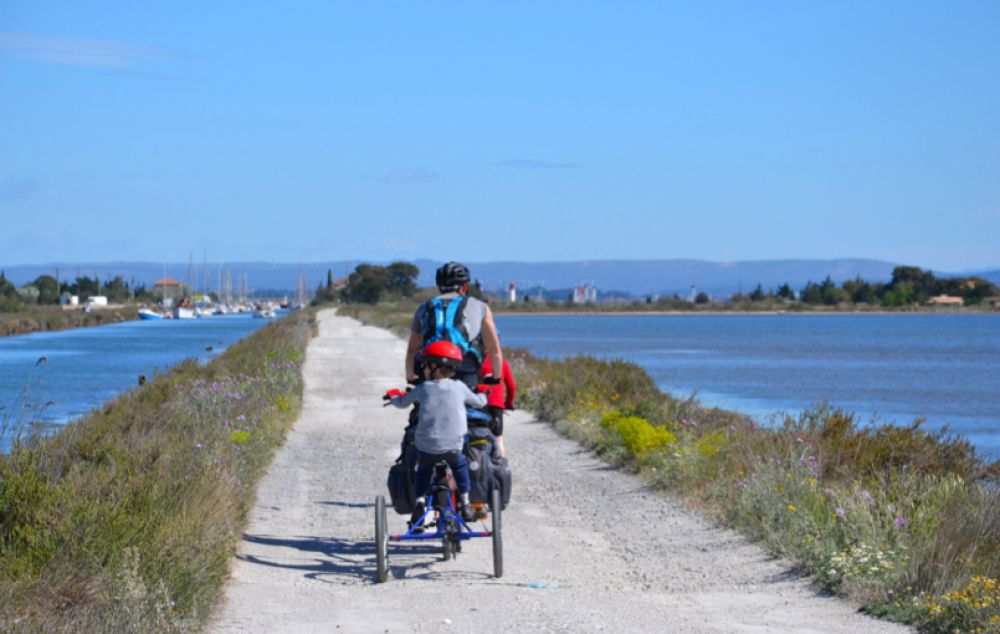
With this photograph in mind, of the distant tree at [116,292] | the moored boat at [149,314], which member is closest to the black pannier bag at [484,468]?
A: the moored boat at [149,314]

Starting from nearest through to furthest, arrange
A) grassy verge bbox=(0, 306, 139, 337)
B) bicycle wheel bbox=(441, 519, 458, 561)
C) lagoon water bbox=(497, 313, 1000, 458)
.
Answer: bicycle wheel bbox=(441, 519, 458, 561) → lagoon water bbox=(497, 313, 1000, 458) → grassy verge bbox=(0, 306, 139, 337)

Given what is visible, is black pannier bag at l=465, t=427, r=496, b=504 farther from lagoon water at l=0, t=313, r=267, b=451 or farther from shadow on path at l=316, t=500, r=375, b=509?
shadow on path at l=316, t=500, r=375, b=509

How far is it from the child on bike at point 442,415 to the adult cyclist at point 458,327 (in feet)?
0.64

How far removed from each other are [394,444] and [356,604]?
10125mm

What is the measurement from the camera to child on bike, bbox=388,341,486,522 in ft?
29.1

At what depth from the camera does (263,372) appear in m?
25.0

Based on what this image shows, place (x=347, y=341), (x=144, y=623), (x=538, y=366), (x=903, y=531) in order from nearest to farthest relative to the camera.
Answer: (x=144, y=623) → (x=903, y=531) → (x=538, y=366) → (x=347, y=341)

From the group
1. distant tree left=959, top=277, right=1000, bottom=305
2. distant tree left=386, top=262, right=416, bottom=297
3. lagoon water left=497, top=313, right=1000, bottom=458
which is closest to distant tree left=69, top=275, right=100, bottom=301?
distant tree left=386, top=262, right=416, bottom=297

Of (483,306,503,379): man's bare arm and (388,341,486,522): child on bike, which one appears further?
(483,306,503,379): man's bare arm

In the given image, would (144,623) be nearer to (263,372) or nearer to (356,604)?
(356,604)

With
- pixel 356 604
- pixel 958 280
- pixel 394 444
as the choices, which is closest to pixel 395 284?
pixel 958 280

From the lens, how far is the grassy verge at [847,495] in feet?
26.3

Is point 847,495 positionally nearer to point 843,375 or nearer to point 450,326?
point 450,326

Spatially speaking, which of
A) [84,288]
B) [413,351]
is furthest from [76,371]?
[84,288]
